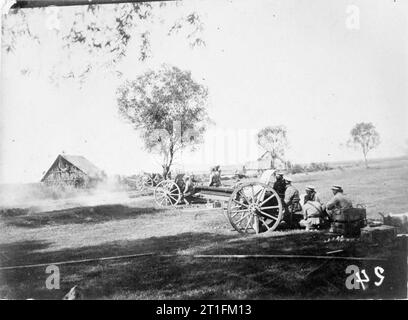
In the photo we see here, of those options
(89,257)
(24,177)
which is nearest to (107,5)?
(24,177)

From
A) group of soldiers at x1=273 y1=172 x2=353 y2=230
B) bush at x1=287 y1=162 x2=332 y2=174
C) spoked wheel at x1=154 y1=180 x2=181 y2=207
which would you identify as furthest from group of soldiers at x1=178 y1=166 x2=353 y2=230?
spoked wheel at x1=154 y1=180 x2=181 y2=207

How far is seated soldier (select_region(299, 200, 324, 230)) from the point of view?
11.0 ft

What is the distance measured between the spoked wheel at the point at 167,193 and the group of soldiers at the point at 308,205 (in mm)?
847

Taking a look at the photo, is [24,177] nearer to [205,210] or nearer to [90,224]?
[90,224]

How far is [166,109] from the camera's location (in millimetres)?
3557

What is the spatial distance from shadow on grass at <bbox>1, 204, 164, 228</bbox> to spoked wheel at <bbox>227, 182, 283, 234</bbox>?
2.21ft

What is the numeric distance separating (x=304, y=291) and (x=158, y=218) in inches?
52.5

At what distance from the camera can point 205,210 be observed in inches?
141

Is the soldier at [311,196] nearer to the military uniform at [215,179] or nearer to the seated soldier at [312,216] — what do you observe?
the seated soldier at [312,216]

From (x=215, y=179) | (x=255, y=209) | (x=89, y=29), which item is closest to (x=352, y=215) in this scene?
(x=255, y=209)

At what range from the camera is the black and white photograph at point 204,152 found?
10.7ft

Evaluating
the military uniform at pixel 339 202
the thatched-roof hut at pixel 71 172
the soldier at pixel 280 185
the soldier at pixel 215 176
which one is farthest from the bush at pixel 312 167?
the thatched-roof hut at pixel 71 172

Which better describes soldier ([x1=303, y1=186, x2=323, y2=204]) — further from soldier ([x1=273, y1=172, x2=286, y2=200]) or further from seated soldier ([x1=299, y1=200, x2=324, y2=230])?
soldier ([x1=273, y1=172, x2=286, y2=200])

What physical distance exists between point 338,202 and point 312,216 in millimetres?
237
